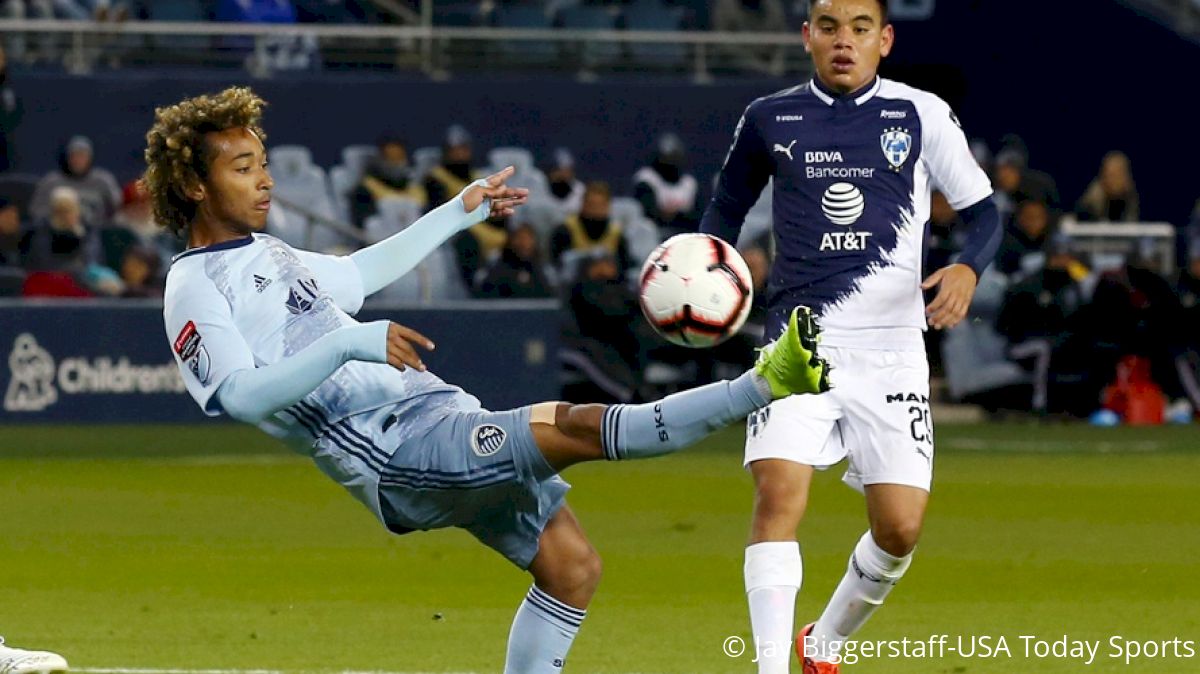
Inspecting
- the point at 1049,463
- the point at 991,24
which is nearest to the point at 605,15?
the point at 991,24

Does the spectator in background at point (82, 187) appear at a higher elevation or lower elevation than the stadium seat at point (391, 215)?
higher

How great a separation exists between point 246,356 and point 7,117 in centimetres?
1458

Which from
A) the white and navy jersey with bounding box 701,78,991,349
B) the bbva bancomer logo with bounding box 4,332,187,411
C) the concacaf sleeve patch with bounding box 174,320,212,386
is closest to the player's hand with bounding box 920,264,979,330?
the white and navy jersey with bounding box 701,78,991,349

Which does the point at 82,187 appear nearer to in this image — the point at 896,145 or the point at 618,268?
the point at 618,268

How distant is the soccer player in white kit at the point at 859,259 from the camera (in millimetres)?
6980

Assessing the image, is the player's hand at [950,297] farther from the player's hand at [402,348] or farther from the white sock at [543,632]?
the player's hand at [402,348]

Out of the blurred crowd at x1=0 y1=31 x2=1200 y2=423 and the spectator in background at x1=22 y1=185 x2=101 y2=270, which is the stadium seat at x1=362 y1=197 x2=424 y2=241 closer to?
the blurred crowd at x1=0 y1=31 x2=1200 y2=423

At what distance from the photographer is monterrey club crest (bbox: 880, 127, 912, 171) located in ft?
23.6

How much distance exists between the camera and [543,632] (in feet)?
20.7

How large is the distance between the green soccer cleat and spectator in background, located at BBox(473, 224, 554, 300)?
525 inches

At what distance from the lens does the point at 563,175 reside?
67.1ft

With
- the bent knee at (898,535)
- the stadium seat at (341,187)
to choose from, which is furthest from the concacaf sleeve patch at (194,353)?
the stadium seat at (341,187)

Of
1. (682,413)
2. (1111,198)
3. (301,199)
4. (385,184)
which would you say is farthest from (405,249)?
(1111,198)

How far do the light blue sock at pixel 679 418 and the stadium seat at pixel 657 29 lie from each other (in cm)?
1711
